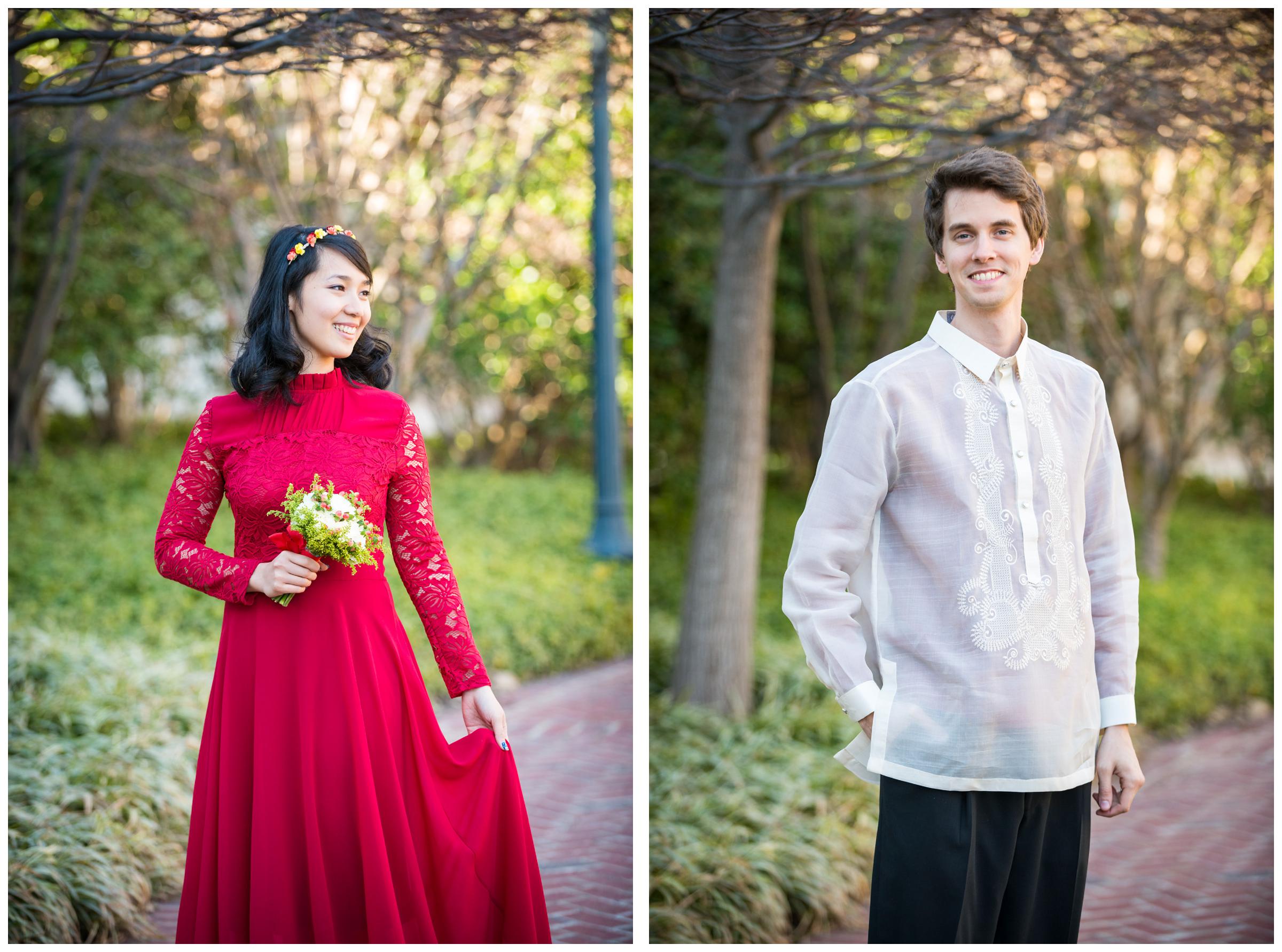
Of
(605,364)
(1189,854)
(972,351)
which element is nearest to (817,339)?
(605,364)

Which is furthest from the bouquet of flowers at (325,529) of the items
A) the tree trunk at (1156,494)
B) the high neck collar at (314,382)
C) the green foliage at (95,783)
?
the tree trunk at (1156,494)

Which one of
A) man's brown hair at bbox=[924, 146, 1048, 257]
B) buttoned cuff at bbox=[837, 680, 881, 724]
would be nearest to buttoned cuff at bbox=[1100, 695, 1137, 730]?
buttoned cuff at bbox=[837, 680, 881, 724]

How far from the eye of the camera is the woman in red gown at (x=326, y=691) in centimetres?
203

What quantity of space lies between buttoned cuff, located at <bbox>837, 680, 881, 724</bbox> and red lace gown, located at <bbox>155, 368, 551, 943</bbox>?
739 millimetres

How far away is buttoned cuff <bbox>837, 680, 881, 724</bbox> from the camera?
1.88m

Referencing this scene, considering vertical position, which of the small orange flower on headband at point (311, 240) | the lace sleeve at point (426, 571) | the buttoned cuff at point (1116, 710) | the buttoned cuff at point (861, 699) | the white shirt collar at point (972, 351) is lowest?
the buttoned cuff at point (1116, 710)

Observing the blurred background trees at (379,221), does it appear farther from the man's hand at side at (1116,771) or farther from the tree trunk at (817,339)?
the man's hand at side at (1116,771)

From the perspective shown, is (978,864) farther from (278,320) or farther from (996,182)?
(278,320)

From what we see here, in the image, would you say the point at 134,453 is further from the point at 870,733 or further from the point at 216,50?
the point at 870,733

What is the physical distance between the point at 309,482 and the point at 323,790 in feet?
1.98

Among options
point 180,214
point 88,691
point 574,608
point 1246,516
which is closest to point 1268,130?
point 574,608

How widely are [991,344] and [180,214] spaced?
Answer: 700 centimetres

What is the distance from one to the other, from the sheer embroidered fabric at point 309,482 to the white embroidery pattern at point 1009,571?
3.25 ft

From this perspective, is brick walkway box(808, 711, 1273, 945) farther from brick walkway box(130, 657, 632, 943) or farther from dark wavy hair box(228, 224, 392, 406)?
dark wavy hair box(228, 224, 392, 406)
